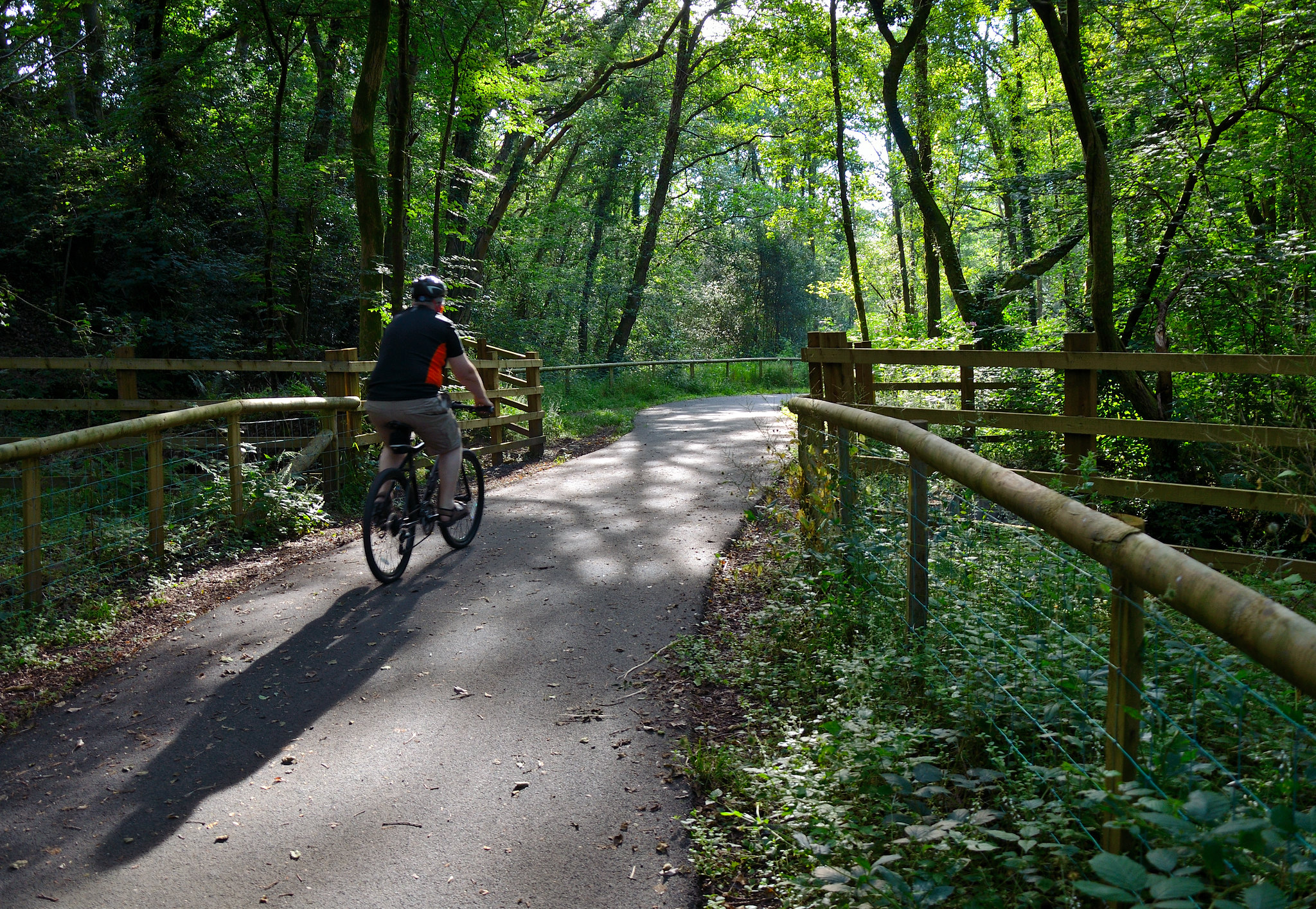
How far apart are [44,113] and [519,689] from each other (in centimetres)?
1851

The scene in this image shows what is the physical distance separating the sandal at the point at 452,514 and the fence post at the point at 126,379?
5.77m

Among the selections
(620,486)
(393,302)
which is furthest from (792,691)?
(393,302)

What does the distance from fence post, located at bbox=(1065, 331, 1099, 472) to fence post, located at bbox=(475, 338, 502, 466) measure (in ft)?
23.6

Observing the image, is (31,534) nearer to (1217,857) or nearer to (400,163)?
(1217,857)

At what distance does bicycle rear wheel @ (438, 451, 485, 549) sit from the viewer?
24.8ft

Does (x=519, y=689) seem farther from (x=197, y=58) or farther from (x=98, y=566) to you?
(x=197, y=58)

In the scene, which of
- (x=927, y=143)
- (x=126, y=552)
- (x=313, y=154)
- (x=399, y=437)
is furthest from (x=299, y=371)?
(x=927, y=143)

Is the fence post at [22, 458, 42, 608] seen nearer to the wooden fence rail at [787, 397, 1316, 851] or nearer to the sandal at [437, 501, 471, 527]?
the sandal at [437, 501, 471, 527]

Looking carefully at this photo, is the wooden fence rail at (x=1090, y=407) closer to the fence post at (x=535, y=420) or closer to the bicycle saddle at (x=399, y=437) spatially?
the bicycle saddle at (x=399, y=437)

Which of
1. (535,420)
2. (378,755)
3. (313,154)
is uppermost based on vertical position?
(313,154)

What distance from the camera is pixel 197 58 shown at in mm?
15344

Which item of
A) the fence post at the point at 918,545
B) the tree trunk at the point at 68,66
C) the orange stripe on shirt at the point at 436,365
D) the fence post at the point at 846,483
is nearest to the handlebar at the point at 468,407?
the orange stripe on shirt at the point at 436,365

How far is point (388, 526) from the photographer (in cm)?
671

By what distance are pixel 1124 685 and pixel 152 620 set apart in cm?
589
